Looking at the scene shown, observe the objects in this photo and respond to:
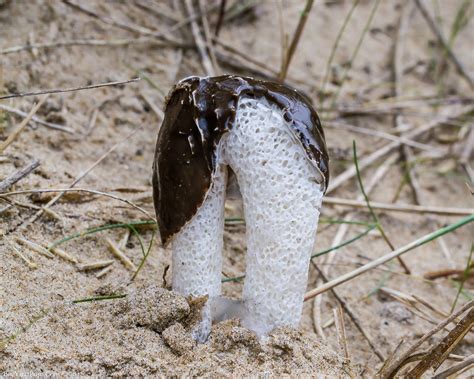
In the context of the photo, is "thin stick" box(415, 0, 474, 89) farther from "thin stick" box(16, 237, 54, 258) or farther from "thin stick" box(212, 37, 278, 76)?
"thin stick" box(16, 237, 54, 258)

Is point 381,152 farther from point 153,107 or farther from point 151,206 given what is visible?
point 151,206

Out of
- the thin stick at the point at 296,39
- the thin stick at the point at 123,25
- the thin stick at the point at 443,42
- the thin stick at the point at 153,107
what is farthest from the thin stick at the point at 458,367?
the thin stick at the point at 443,42

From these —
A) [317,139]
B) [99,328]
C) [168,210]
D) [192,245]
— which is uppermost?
[317,139]

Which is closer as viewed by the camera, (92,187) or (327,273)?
(92,187)

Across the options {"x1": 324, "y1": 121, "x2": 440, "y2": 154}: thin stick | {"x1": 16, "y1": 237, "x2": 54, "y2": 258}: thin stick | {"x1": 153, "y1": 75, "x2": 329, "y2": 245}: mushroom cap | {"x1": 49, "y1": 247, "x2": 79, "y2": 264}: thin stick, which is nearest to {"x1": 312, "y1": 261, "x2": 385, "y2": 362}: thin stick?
{"x1": 153, "y1": 75, "x2": 329, "y2": 245}: mushroom cap

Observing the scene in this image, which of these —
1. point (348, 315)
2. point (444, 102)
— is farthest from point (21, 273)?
point (444, 102)

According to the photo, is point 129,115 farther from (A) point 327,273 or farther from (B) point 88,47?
(A) point 327,273

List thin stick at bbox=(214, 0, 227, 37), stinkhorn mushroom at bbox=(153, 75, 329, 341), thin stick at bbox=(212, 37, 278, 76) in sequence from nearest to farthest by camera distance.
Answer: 1. stinkhorn mushroom at bbox=(153, 75, 329, 341)
2. thin stick at bbox=(214, 0, 227, 37)
3. thin stick at bbox=(212, 37, 278, 76)
